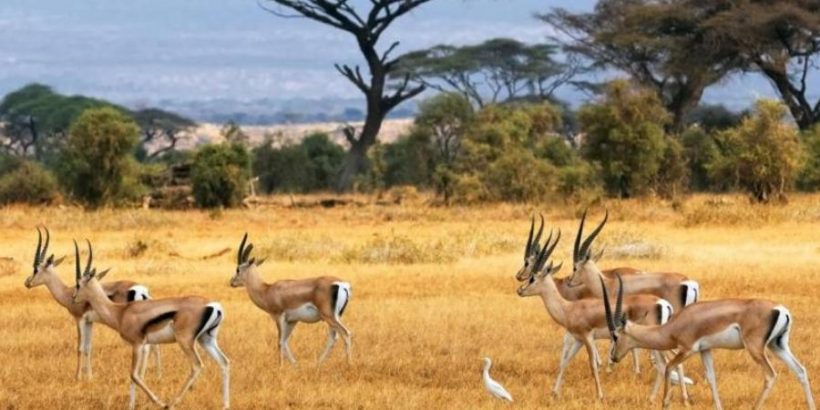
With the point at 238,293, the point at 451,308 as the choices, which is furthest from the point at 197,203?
the point at 451,308

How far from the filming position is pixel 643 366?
11125 mm

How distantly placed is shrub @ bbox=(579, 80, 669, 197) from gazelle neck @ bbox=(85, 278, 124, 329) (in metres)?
22.8

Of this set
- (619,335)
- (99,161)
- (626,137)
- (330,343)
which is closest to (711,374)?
(619,335)

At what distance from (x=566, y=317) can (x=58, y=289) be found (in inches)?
156

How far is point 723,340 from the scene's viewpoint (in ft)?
28.7

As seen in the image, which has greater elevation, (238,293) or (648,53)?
(648,53)

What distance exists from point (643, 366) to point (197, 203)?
22.0m

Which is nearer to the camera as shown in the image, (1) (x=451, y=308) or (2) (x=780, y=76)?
(1) (x=451, y=308)

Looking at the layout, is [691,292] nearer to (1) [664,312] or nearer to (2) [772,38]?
(1) [664,312]

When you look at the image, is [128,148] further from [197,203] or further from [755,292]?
[755,292]

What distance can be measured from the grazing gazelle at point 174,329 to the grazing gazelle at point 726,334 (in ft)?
8.30

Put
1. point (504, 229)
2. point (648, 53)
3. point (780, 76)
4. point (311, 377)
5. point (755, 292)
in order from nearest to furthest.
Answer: point (311, 377) → point (755, 292) → point (504, 229) → point (780, 76) → point (648, 53)

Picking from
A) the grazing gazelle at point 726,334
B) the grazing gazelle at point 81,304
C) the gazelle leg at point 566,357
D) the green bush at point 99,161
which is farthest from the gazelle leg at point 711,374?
the green bush at point 99,161

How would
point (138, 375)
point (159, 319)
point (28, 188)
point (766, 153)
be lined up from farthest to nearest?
1. point (28, 188)
2. point (766, 153)
3. point (159, 319)
4. point (138, 375)
